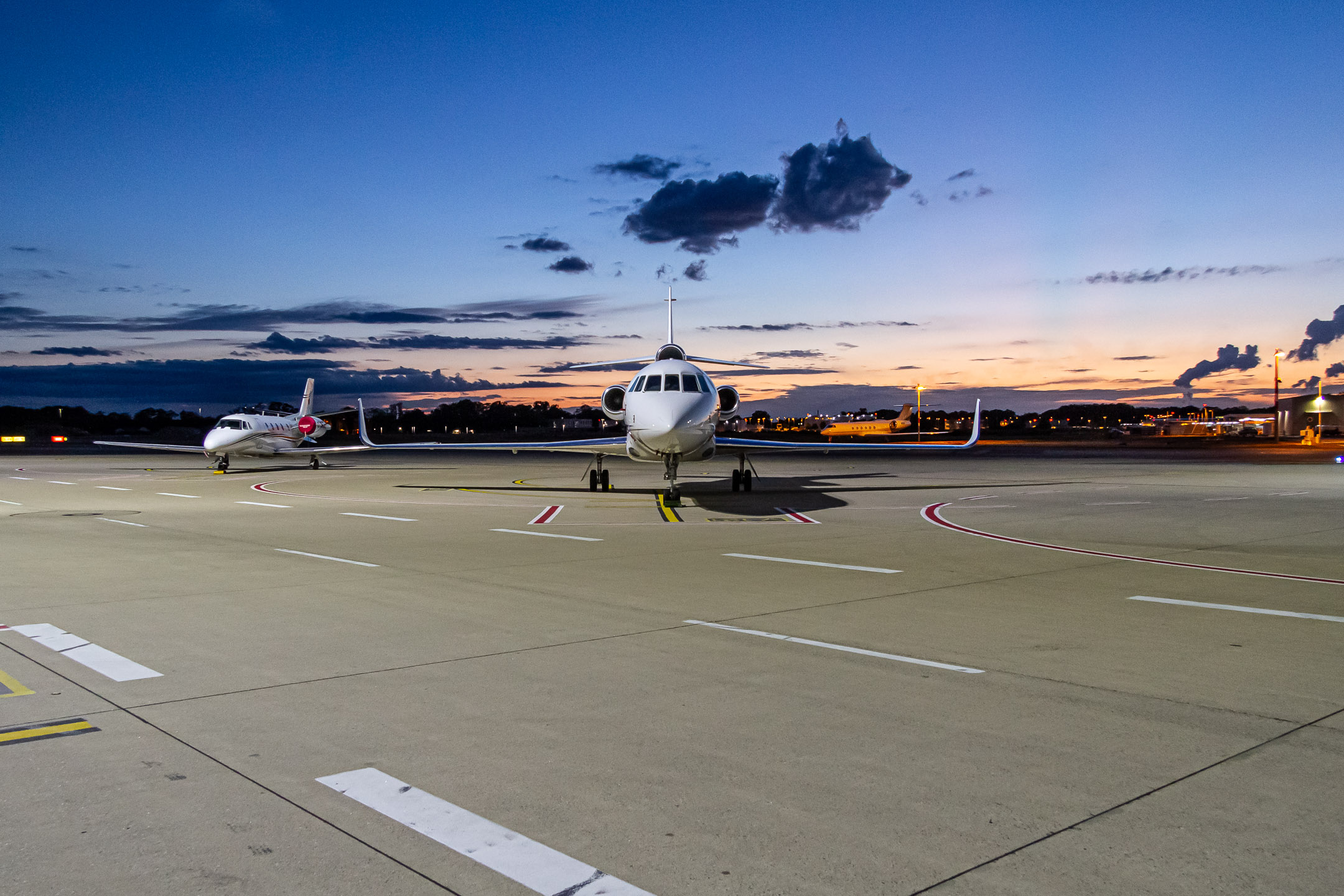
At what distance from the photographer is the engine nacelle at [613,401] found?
24.7 m

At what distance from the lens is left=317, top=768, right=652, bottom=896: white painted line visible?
3.32 m

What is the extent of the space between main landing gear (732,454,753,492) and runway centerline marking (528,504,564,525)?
5812 millimetres

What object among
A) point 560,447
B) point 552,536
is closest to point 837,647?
point 552,536

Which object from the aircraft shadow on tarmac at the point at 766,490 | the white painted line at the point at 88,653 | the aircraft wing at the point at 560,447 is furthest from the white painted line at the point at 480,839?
the aircraft wing at the point at 560,447

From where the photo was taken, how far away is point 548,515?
1888 centimetres

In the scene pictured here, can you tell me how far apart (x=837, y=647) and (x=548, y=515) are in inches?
492

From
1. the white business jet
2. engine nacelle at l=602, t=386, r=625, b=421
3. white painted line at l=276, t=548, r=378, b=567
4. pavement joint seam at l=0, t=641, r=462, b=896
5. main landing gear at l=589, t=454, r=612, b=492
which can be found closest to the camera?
pavement joint seam at l=0, t=641, r=462, b=896

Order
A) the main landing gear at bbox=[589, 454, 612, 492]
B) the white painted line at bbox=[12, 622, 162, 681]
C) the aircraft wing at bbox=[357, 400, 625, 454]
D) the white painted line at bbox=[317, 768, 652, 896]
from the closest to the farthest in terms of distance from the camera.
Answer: the white painted line at bbox=[317, 768, 652, 896] → the white painted line at bbox=[12, 622, 162, 681] → the aircraft wing at bbox=[357, 400, 625, 454] → the main landing gear at bbox=[589, 454, 612, 492]

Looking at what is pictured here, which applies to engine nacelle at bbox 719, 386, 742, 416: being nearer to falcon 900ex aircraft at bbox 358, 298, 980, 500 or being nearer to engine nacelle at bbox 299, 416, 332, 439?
falcon 900ex aircraft at bbox 358, 298, 980, 500

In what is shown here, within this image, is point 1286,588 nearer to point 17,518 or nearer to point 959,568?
point 959,568

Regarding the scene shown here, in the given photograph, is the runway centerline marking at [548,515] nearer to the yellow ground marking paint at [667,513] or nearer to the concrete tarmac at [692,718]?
the yellow ground marking paint at [667,513]

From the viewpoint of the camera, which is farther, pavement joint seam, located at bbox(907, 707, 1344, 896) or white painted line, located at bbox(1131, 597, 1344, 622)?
white painted line, located at bbox(1131, 597, 1344, 622)

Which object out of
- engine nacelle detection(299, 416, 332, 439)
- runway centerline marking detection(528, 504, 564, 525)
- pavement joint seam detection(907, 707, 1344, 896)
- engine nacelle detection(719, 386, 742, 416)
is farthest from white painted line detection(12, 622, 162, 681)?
engine nacelle detection(299, 416, 332, 439)

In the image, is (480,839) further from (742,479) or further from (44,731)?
(742,479)
